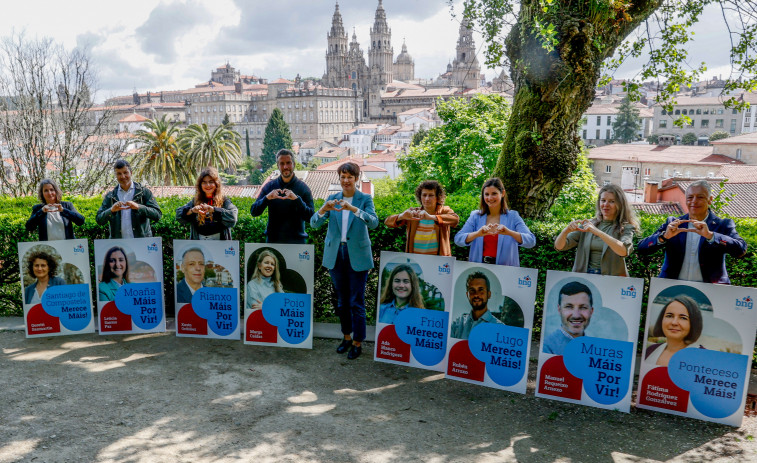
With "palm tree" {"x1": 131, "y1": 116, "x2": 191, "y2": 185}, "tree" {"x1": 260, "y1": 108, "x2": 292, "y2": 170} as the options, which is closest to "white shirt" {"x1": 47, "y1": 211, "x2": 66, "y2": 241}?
"palm tree" {"x1": 131, "y1": 116, "x2": 191, "y2": 185}

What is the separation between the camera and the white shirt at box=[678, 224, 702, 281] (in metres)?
4.96

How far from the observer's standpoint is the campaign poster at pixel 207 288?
6.32 metres

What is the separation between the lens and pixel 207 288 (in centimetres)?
636

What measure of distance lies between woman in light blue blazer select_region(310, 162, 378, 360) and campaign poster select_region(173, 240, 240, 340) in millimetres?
1156

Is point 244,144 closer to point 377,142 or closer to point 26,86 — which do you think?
point 377,142

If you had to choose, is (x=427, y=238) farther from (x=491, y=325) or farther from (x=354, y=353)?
(x=354, y=353)

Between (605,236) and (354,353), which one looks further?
(354,353)

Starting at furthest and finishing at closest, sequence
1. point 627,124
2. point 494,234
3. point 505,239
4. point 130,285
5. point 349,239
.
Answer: point 627,124 < point 130,285 < point 349,239 < point 505,239 < point 494,234

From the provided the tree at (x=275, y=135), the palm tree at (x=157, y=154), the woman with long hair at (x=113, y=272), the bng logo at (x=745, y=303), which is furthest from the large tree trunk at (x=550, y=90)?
the tree at (x=275, y=135)

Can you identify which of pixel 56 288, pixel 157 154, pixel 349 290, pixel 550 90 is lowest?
pixel 56 288

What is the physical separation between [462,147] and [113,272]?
88.0 ft

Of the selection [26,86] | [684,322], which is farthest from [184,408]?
[26,86]

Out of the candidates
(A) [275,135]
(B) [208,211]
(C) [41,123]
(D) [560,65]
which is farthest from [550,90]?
(A) [275,135]

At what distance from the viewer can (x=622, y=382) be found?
15.6 feet
